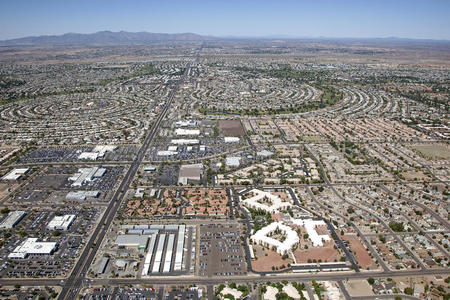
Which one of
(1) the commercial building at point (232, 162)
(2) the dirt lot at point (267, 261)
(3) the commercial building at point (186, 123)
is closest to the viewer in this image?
(2) the dirt lot at point (267, 261)

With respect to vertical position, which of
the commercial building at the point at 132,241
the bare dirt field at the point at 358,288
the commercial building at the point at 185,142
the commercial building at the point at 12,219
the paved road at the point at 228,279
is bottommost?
the bare dirt field at the point at 358,288

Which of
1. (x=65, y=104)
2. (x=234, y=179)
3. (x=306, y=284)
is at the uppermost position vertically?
(x=65, y=104)

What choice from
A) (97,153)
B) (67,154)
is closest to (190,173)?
(97,153)

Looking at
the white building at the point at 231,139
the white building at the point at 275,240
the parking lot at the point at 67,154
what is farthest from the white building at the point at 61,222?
the white building at the point at 231,139

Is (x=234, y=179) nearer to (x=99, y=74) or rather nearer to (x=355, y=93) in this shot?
(x=355, y=93)

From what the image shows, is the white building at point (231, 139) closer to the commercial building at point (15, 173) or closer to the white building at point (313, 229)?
the white building at point (313, 229)

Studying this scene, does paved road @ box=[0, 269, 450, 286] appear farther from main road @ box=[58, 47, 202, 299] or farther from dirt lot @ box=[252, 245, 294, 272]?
main road @ box=[58, 47, 202, 299]

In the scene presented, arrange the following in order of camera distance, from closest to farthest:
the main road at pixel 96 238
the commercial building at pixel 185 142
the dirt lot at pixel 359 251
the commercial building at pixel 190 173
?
1. the main road at pixel 96 238
2. the dirt lot at pixel 359 251
3. the commercial building at pixel 190 173
4. the commercial building at pixel 185 142

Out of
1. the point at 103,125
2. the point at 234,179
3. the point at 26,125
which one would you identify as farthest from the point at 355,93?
the point at 26,125
